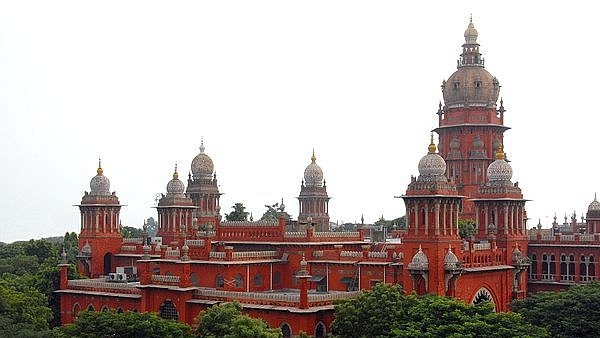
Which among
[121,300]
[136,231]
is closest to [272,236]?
[121,300]

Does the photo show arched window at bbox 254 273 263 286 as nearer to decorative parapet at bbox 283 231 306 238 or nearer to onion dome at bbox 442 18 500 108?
decorative parapet at bbox 283 231 306 238

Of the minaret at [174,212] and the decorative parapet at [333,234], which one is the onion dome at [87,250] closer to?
the minaret at [174,212]

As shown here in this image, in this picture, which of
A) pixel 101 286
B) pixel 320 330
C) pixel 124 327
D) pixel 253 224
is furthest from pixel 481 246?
pixel 101 286

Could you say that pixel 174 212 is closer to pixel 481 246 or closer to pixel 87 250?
pixel 87 250

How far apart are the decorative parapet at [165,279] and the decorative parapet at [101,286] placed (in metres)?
2.00

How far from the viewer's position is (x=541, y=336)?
35812 millimetres

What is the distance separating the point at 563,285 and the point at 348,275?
13.9 m

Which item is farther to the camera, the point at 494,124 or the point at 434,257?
the point at 494,124

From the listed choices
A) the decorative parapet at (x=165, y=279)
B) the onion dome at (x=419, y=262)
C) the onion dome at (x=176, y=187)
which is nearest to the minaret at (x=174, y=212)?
the onion dome at (x=176, y=187)

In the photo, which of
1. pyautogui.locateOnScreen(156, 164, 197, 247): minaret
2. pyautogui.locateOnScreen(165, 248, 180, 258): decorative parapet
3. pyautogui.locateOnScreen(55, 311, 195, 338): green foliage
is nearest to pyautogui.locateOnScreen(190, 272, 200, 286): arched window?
pyautogui.locateOnScreen(165, 248, 180, 258): decorative parapet

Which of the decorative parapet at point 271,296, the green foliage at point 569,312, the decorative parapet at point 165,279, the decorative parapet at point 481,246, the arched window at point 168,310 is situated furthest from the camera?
the decorative parapet at point 165,279

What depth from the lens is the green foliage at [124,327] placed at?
3831cm

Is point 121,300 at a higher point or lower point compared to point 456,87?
lower

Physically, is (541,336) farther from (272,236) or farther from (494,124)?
(494,124)
